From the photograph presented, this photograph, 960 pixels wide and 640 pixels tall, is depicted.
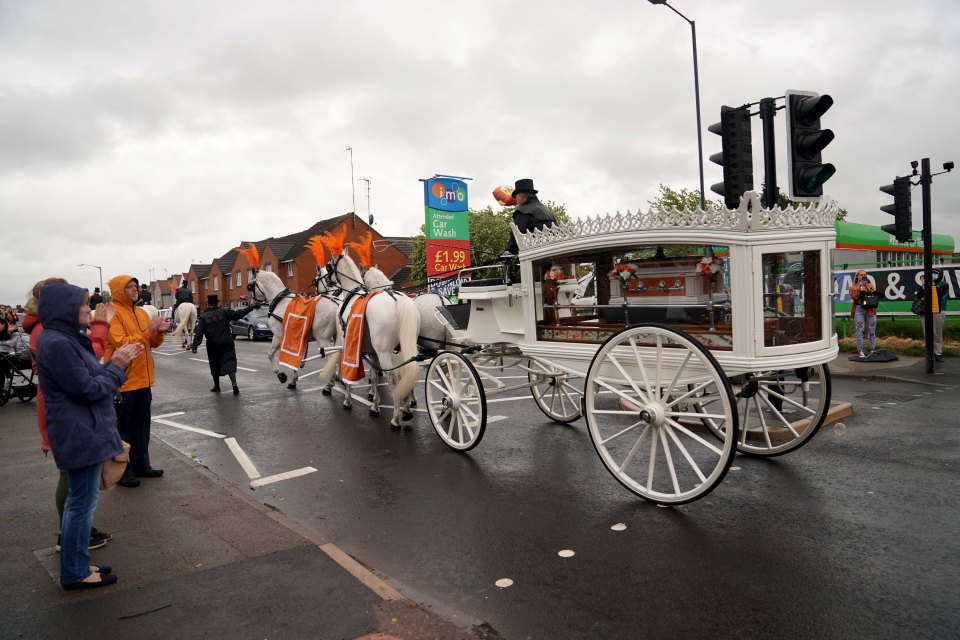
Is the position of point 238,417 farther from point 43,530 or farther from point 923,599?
point 923,599

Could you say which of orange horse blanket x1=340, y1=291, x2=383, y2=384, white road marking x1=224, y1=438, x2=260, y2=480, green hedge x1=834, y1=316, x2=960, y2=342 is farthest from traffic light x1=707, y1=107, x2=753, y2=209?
green hedge x1=834, y1=316, x2=960, y2=342

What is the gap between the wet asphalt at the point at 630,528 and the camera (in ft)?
10.8

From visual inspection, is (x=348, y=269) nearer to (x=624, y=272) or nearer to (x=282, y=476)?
(x=282, y=476)

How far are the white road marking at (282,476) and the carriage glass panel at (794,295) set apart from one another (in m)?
4.61

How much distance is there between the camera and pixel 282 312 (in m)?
11.6

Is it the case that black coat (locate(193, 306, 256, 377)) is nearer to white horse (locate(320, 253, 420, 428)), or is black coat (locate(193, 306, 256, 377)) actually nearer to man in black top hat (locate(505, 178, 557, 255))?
white horse (locate(320, 253, 420, 428))

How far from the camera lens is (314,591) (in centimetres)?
361

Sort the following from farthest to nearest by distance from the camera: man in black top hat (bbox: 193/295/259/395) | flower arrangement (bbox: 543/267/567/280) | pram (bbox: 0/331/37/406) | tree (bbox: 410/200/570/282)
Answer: tree (bbox: 410/200/570/282), man in black top hat (bbox: 193/295/259/395), pram (bbox: 0/331/37/406), flower arrangement (bbox: 543/267/567/280)

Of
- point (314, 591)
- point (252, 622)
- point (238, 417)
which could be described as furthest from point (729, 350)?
point (238, 417)

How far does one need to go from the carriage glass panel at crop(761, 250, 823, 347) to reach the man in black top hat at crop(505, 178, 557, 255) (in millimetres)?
2245

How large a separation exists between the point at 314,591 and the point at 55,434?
1807 millimetres

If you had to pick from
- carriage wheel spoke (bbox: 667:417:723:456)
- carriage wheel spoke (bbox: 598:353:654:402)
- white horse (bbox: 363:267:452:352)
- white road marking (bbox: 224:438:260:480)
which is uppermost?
white horse (bbox: 363:267:452:352)

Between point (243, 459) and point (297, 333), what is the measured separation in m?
3.40

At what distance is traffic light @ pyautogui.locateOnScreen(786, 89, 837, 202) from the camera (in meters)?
6.49
